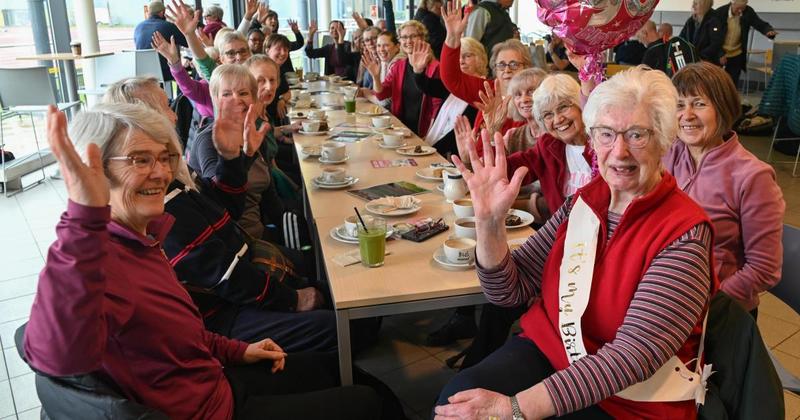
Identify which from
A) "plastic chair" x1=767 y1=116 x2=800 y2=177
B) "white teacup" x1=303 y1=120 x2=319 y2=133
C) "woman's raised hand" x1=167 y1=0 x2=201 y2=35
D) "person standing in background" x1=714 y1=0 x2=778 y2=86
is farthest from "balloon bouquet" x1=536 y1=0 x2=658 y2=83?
"person standing in background" x1=714 y1=0 x2=778 y2=86

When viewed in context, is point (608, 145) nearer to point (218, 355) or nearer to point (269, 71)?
point (218, 355)

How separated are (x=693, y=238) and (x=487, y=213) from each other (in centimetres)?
44

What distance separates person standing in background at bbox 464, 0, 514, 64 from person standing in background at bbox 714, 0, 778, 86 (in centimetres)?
353

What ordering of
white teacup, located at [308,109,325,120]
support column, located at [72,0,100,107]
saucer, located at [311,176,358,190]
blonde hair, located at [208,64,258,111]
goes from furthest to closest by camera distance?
1. support column, located at [72,0,100,107]
2. white teacup, located at [308,109,325,120]
3. blonde hair, located at [208,64,258,111]
4. saucer, located at [311,176,358,190]

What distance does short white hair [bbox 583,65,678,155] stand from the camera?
1.37 m

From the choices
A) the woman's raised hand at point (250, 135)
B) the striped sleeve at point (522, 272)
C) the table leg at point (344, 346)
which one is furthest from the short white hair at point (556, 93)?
the table leg at point (344, 346)

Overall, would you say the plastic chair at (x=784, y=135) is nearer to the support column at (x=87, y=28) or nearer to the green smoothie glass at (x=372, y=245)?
the green smoothie glass at (x=372, y=245)

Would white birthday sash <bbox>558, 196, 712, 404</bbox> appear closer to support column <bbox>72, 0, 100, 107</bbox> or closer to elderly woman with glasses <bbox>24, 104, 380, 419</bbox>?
elderly woman with glasses <bbox>24, 104, 380, 419</bbox>

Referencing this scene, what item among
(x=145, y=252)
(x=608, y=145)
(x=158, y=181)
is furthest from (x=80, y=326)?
(x=608, y=145)

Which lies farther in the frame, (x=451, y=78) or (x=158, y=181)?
(x=451, y=78)

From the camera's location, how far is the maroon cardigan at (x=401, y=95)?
13.0ft

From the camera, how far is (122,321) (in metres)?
1.12

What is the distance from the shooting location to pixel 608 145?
55.6 inches

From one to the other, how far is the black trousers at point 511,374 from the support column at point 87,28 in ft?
19.9
